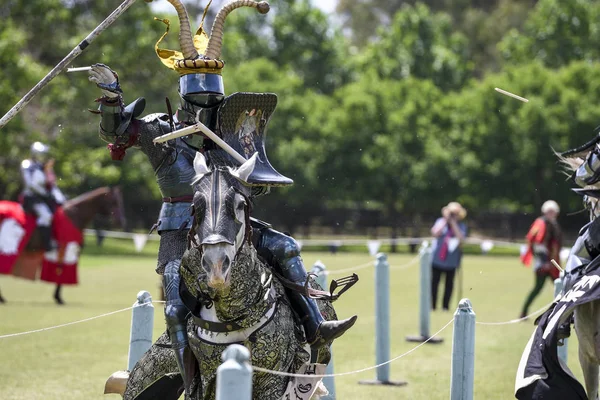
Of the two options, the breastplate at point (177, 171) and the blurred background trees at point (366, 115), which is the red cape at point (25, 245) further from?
the blurred background trees at point (366, 115)

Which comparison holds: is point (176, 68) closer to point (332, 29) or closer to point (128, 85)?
point (128, 85)

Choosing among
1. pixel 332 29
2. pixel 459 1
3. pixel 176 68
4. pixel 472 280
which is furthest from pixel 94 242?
pixel 459 1

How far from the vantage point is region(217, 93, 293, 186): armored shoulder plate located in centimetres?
709

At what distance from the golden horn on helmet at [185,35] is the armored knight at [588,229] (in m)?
2.90

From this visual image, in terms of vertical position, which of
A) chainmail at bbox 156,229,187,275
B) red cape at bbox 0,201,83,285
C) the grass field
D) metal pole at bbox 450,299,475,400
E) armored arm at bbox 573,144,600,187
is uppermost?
armored arm at bbox 573,144,600,187

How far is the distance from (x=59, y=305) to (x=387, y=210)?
27453 mm

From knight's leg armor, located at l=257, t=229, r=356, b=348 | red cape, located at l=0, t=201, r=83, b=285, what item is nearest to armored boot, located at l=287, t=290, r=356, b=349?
knight's leg armor, located at l=257, t=229, r=356, b=348

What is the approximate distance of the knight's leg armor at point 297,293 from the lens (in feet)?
23.0

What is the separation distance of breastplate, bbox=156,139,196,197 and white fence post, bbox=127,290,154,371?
155cm

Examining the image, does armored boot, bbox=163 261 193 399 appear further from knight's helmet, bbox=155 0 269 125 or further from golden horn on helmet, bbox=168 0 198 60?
golden horn on helmet, bbox=168 0 198 60

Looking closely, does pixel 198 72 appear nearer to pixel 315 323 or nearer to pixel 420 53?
pixel 315 323

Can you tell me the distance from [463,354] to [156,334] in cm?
579

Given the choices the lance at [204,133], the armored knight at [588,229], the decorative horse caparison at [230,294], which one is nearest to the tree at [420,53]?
the armored knight at [588,229]

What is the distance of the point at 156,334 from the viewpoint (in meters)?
13.4
